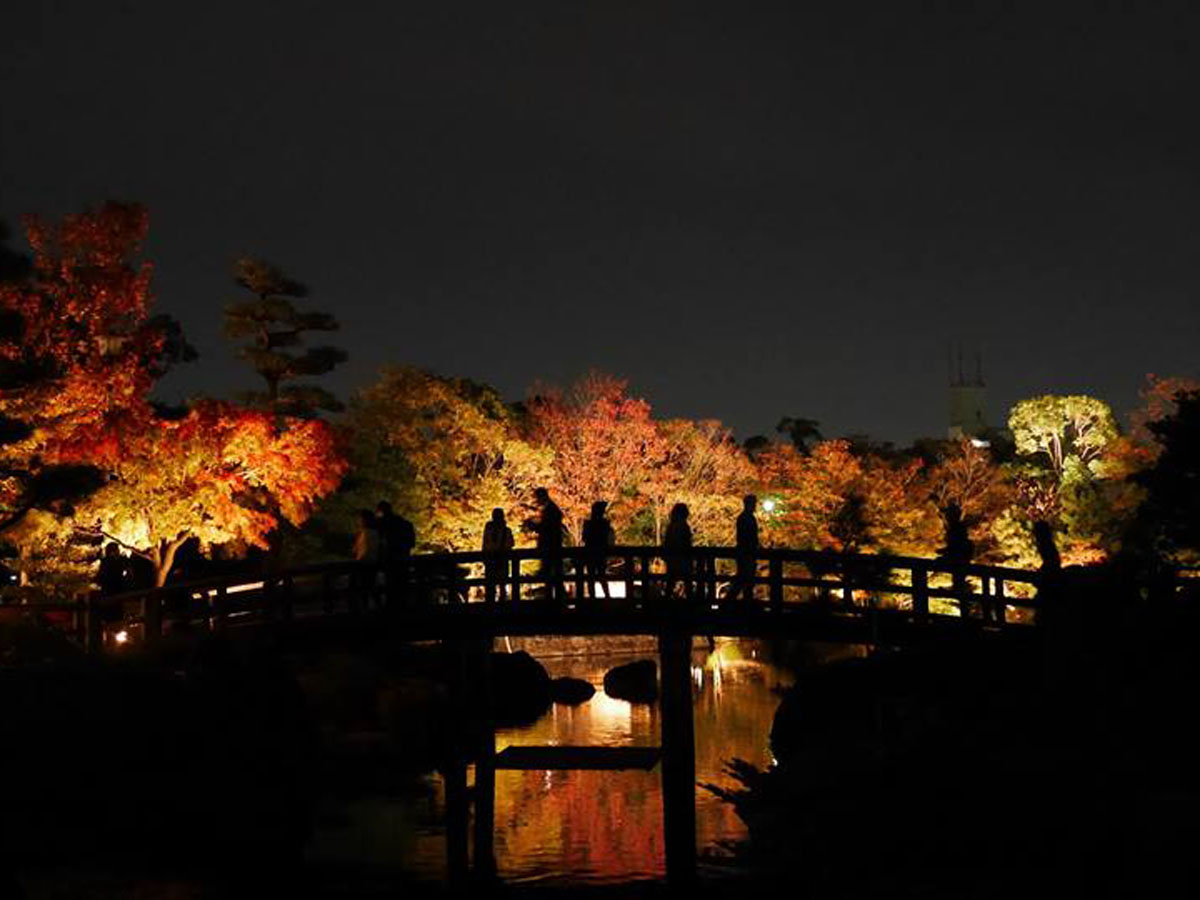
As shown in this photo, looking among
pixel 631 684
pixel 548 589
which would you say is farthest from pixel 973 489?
pixel 548 589

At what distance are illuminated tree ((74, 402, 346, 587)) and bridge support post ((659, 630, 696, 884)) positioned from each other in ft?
32.4

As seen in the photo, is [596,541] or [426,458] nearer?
[596,541]

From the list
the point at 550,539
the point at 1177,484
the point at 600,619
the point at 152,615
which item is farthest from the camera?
the point at 1177,484

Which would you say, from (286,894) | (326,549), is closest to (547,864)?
(286,894)

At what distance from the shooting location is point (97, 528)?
2700cm

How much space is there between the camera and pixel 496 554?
814 inches

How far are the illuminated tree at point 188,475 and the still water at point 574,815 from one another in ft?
20.8

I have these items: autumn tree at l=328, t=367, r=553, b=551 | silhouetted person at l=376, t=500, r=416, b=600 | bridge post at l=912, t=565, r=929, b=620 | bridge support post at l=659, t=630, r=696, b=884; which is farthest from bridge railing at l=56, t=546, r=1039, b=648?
autumn tree at l=328, t=367, r=553, b=551

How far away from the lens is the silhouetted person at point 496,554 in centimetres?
2092

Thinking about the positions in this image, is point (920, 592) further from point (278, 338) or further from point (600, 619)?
point (278, 338)

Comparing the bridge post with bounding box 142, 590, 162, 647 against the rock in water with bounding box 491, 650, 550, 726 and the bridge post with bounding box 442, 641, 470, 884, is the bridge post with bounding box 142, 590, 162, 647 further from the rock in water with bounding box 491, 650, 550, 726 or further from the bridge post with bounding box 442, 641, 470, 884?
the rock in water with bounding box 491, 650, 550, 726

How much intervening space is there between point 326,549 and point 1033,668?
95.5ft

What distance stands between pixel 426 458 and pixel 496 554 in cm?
2047

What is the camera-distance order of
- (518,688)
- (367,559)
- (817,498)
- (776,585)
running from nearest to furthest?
(776,585)
(367,559)
(518,688)
(817,498)
